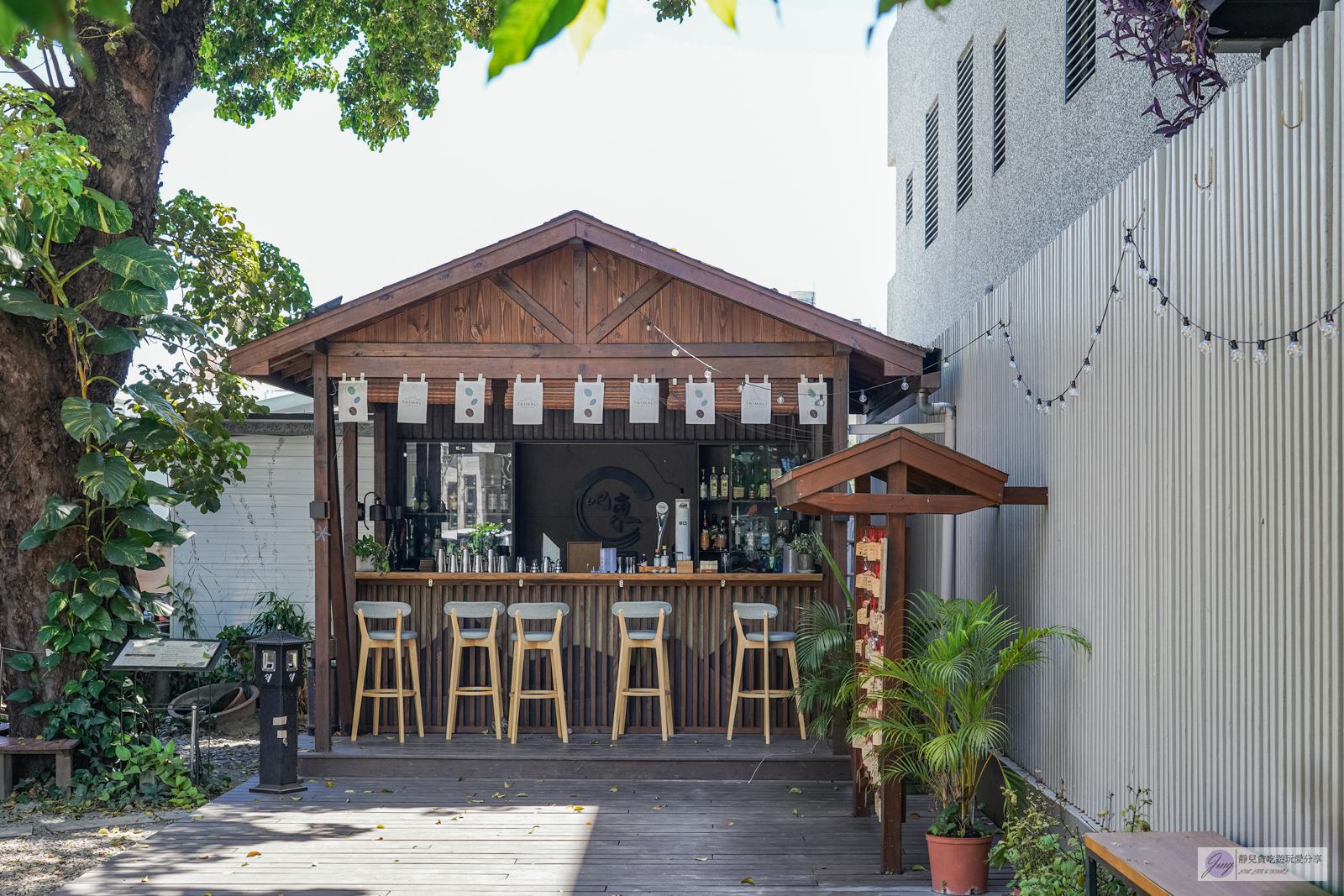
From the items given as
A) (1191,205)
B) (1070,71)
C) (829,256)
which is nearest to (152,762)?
(1191,205)

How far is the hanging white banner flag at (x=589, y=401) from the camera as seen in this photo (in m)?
7.43

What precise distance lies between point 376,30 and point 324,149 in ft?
4.14

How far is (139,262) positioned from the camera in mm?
6891

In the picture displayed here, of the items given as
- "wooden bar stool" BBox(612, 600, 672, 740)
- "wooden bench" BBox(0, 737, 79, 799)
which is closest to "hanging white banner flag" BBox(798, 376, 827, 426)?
"wooden bar stool" BBox(612, 600, 672, 740)

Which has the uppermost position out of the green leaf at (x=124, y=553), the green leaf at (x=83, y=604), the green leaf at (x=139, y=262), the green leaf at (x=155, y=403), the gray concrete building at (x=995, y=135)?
the gray concrete building at (x=995, y=135)

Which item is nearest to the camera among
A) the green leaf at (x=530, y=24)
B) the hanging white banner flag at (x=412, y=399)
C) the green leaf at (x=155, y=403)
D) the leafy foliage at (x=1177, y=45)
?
the green leaf at (x=530, y=24)

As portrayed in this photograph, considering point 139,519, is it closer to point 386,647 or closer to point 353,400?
point 353,400

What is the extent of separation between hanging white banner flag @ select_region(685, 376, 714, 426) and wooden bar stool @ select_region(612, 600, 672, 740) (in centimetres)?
131

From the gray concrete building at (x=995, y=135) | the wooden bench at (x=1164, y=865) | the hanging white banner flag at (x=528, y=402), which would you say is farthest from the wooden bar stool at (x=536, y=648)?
the wooden bench at (x=1164, y=865)

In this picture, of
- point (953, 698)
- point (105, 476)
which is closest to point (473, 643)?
point (105, 476)

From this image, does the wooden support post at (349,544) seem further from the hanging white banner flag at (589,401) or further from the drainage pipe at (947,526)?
the drainage pipe at (947,526)

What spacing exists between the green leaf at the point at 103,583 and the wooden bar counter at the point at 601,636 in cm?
162

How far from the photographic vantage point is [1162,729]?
3.99m

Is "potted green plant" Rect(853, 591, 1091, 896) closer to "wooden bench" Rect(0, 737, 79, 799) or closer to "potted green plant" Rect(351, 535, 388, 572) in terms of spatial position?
"potted green plant" Rect(351, 535, 388, 572)
